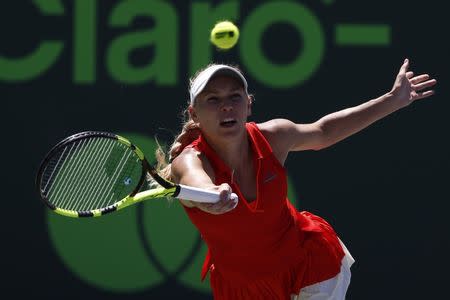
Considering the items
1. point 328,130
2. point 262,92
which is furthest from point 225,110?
point 262,92

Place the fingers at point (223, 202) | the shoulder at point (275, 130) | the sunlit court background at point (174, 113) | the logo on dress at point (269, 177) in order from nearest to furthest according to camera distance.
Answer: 1. the fingers at point (223, 202)
2. the logo on dress at point (269, 177)
3. the shoulder at point (275, 130)
4. the sunlit court background at point (174, 113)

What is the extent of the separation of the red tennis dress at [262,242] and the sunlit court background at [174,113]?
1.92 meters

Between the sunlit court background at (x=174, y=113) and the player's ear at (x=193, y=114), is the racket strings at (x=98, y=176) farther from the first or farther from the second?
the sunlit court background at (x=174, y=113)

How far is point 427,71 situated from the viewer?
19.1ft

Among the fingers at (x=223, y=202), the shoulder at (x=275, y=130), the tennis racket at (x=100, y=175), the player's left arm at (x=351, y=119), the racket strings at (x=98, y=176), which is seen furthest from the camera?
the player's left arm at (x=351, y=119)

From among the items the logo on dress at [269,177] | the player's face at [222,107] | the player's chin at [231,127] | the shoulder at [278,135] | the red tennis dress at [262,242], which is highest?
the player's face at [222,107]

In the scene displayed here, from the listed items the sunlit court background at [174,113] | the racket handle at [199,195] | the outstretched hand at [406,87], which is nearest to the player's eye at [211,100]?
the racket handle at [199,195]

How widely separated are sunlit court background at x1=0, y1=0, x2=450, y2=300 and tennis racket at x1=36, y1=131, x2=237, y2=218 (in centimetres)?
208

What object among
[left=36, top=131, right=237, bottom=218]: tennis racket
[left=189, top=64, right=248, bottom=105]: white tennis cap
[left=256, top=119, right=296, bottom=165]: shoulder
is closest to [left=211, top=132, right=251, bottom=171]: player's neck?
[left=256, top=119, right=296, bottom=165]: shoulder

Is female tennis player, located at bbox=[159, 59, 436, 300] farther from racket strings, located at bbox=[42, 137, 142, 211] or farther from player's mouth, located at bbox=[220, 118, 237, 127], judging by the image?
racket strings, located at bbox=[42, 137, 142, 211]

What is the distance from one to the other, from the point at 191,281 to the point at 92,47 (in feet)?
5.09

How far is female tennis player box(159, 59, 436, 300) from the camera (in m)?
3.55

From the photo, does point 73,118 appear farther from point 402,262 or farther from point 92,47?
point 402,262

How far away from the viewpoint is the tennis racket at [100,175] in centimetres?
338
